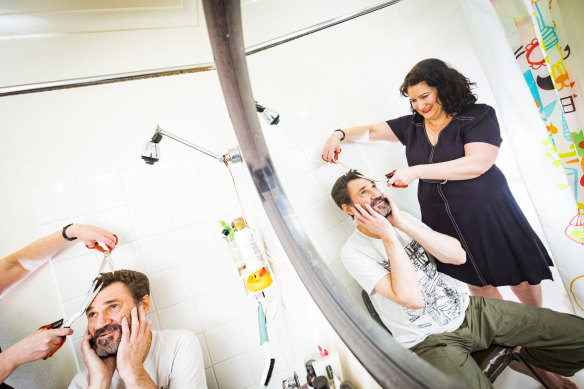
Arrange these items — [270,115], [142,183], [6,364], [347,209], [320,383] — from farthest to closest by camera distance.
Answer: [142,183] → [6,364] → [320,383] → [270,115] → [347,209]

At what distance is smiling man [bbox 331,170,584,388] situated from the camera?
0.30 meters

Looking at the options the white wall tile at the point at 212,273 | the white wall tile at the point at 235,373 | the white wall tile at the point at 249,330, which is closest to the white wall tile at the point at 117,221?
the white wall tile at the point at 212,273

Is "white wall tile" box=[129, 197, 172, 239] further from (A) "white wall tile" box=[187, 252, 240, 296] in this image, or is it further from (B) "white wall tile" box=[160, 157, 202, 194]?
(A) "white wall tile" box=[187, 252, 240, 296]

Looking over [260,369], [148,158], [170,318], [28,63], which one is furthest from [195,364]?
[28,63]

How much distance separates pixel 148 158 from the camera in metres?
0.97

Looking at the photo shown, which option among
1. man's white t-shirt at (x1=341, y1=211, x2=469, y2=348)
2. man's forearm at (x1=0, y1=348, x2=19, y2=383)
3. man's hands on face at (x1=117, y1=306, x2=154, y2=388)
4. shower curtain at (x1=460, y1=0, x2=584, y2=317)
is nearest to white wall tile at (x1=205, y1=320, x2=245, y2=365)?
man's hands on face at (x1=117, y1=306, x2=154, y2=388)

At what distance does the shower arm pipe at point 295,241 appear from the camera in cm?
24

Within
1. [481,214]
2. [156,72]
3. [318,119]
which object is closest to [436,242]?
[481,214]

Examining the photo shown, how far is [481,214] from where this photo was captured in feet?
0.97

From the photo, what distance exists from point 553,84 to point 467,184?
0.48ft

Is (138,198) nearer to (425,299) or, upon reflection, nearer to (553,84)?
(425,299)

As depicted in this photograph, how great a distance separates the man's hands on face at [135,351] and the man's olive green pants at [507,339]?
1195 mm

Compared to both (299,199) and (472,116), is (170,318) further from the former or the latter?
(472,116)

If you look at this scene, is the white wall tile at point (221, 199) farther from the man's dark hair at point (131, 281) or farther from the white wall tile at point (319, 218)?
the white wall tile at point (319, 218)
